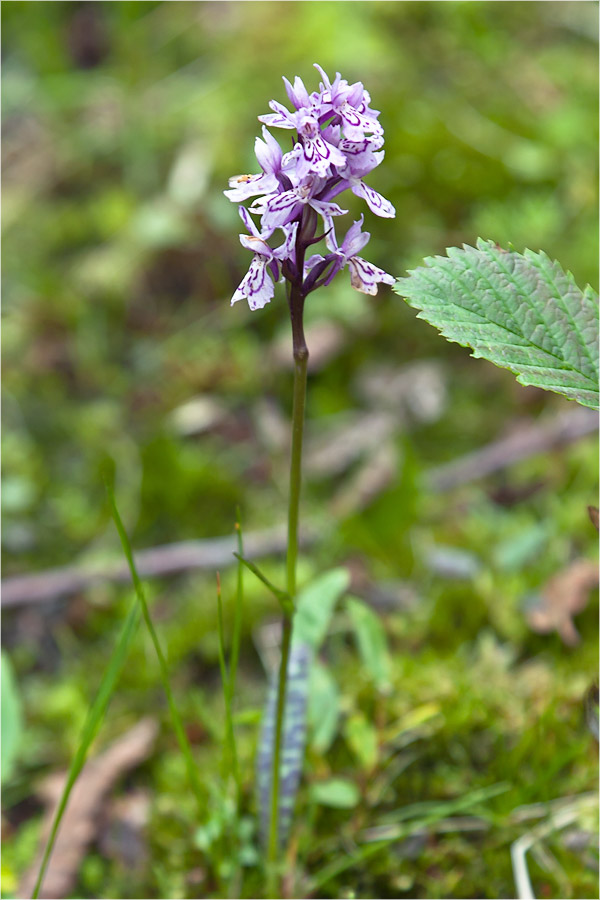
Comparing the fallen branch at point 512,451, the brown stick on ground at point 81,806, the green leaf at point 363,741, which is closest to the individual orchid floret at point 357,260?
the green leaf at point 363,741

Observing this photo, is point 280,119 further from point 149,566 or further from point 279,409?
point 279,409

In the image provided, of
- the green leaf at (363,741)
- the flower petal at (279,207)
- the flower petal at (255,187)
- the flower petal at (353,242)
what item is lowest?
the green leaf at (363,741)

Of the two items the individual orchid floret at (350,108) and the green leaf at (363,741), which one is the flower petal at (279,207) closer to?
the individual orchid floret at (350,108)

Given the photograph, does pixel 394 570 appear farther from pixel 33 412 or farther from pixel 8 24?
pixel 8 24

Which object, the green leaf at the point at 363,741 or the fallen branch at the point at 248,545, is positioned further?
the fallen branch at the point at 248,545

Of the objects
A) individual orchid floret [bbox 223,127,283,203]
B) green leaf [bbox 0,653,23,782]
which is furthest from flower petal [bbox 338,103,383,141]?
green leaf [bbox 0,653,23,782]

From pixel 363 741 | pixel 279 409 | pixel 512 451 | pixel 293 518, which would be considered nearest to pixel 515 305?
pixel 293 518

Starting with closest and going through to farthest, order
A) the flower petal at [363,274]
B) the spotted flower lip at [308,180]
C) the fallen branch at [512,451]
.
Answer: the spotted flower lip at [308,180], the flower petal at [363,274], the fallen branch at [512,451]
